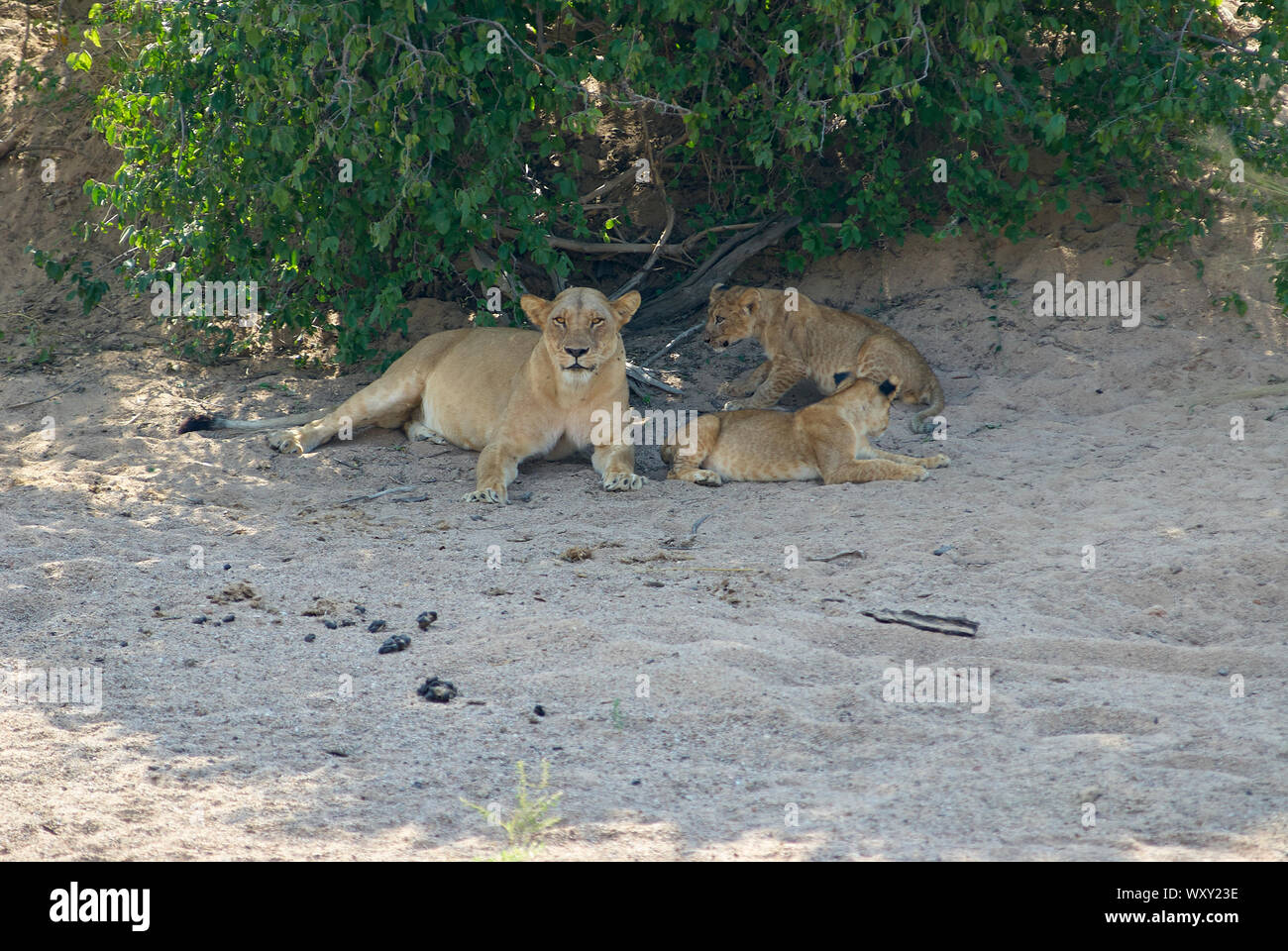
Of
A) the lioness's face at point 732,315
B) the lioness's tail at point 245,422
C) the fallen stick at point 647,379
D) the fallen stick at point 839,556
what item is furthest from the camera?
the lioness's face at point 732,315

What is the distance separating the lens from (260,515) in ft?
21.1

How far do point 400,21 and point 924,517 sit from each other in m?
3.68

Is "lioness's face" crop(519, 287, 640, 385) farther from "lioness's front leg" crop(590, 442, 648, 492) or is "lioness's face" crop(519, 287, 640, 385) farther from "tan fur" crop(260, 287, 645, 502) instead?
"lioness's front leg" crop(590, 442, 648, 492)

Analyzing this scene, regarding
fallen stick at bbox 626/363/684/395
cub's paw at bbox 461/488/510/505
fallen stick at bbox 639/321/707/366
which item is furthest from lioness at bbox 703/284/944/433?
cub's paw at bbox 461/488/510/505

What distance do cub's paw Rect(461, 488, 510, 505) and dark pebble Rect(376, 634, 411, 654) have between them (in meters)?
2.07

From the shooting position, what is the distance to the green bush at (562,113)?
6.88 metres

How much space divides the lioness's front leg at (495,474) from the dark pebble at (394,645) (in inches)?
81.6

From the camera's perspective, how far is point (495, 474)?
7.07 metres

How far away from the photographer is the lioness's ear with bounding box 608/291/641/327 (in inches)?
293

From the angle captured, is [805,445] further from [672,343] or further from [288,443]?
[288,443]

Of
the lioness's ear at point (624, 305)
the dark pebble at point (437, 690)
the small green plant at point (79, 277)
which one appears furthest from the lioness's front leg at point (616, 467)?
the small green plant at point (79, 277)

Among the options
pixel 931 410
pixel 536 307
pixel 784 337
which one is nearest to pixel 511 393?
pixel 536 307

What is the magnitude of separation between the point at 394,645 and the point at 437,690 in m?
0.47

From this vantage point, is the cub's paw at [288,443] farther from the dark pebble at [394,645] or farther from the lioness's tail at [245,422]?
the dark pebble at [394,645]
